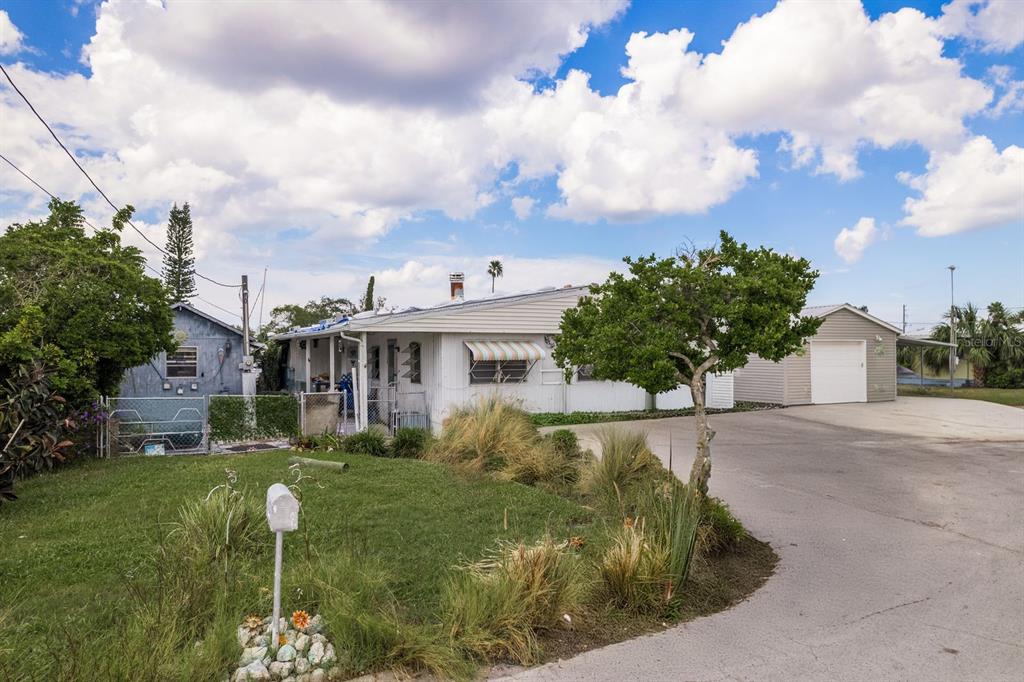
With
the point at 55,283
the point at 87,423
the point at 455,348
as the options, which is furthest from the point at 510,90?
the point at 87,423

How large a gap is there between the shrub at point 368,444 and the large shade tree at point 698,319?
5.41m

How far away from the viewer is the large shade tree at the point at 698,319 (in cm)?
606

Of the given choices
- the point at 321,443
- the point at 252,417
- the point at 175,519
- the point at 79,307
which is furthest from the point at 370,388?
the point at 175,519

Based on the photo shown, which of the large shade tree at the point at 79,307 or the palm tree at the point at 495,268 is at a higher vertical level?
the palm tree at the point at 495,268

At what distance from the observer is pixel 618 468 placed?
7590 mm

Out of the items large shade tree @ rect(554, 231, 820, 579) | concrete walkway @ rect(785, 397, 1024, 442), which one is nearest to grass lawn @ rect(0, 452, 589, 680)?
large shade tree @ rect(554, 231, 820, 579)

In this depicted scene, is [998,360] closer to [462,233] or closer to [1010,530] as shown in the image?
[462,233]

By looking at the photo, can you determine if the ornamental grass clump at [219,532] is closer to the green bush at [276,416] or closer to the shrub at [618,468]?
the shrub at [618,468]

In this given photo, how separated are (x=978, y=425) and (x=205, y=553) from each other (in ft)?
58.0

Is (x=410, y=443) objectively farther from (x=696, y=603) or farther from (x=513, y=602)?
(x=513, y=602)

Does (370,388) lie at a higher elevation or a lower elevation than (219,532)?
higher

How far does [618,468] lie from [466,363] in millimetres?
8440

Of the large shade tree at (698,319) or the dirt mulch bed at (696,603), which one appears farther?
the large shade tree at (698,319)

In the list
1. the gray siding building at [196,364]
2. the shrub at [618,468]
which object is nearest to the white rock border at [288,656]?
the shrub at [618,468]
